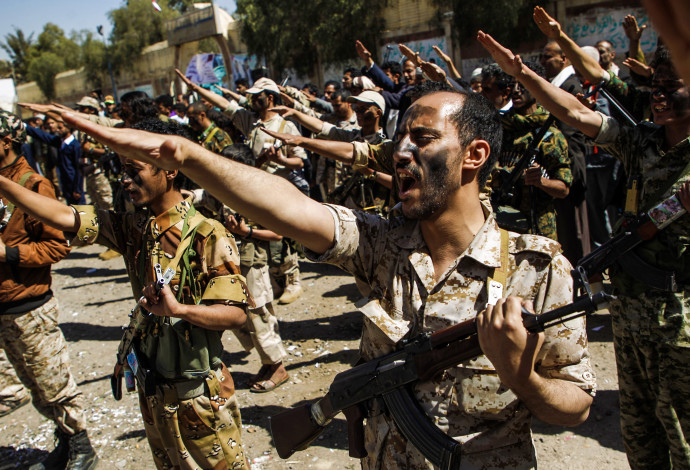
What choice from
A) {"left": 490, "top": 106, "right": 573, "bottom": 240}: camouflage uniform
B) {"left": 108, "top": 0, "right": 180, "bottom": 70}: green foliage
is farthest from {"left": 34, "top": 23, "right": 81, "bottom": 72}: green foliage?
{"left": 490, "top": 106, "right": 573, "bottom": 240}: camouflage uniform

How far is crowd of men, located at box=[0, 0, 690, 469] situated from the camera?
63.4 inches

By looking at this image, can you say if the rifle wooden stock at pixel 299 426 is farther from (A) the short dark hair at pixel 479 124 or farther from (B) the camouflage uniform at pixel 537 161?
(B) the camouflage uniform at pixel 537 161

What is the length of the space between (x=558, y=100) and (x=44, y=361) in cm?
364

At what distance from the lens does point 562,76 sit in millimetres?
4891

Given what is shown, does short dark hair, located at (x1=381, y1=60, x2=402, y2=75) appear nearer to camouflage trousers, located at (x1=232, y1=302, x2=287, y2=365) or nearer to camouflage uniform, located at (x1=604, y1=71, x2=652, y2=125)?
camouflage trousers, located at (x1=232, y1=302, x2=287, y2=365)

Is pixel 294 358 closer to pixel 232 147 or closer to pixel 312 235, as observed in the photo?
pixel 232 147

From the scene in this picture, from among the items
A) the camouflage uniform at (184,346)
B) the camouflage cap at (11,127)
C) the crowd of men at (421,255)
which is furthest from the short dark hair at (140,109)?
the camouflage uniform at (184,346)

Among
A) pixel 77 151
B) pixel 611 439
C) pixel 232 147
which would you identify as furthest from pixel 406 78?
pixel 77 151

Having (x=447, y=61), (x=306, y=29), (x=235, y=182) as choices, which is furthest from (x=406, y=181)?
(x=306, y=29)

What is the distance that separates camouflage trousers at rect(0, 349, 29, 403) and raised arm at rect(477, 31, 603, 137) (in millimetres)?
4715

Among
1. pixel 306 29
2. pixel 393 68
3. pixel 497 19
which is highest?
pixel 306 29

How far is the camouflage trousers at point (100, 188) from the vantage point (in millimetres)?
9469

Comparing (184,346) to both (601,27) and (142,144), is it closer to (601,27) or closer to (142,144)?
(142,144)

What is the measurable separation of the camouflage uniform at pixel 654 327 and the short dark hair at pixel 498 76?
64.4 inches
